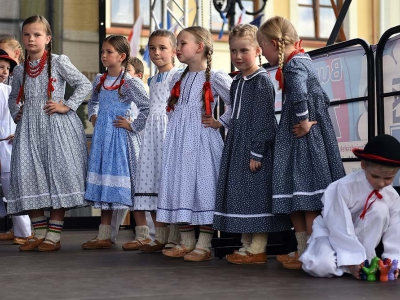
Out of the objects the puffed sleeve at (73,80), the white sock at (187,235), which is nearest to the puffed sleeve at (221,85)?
the white sock at (187,235)

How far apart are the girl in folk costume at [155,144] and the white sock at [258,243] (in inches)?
34.5

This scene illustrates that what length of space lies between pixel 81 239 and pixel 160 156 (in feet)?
5.74

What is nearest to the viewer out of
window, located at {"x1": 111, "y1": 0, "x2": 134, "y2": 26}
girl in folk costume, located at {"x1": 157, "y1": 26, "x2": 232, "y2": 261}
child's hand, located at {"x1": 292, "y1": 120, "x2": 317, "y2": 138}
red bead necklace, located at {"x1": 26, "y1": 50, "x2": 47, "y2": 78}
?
child's hand, located at {"x1": 292, "y1": 120, "x2": 317, "y2": 138}

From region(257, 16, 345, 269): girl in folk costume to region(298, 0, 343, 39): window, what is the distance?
816 inches

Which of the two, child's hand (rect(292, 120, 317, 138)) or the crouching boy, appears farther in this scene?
child's hand (rect(292, 120, 317, 138))

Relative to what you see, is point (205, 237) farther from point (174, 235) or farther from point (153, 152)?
point (153, 152)

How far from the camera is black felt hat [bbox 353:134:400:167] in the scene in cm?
431

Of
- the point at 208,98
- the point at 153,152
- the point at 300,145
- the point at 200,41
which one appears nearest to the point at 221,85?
the point at 208,98

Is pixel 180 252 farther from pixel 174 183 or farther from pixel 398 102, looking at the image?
pixel 398 102

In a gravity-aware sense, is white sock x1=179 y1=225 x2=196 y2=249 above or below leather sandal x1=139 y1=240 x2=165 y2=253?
above

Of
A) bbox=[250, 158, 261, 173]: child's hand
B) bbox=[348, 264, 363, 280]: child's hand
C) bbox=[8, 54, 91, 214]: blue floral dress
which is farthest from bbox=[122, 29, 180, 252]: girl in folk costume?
bbox=[348, 264, 363, 280]: child's hand

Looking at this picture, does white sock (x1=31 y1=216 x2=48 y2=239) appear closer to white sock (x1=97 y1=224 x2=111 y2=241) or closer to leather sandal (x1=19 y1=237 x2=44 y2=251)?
leather sandal (x1=19 y1=237 x2=44 y2=251)

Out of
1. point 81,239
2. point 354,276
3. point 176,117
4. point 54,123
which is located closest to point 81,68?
point 81,239

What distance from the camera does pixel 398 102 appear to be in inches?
203
